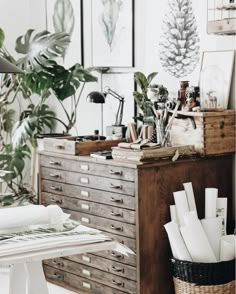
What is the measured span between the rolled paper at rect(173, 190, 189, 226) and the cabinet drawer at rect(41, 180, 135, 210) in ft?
0.83

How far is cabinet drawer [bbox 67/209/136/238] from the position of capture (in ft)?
12.5

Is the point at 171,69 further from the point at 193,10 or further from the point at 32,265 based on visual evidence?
the point at 32,265

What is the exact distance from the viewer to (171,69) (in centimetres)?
437

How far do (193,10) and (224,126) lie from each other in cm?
82

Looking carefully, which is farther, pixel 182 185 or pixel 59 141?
pixel 59 141

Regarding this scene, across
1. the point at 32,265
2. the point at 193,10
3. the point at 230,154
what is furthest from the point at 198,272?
the point at 193,10

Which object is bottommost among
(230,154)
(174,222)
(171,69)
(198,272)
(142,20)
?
(198,272)

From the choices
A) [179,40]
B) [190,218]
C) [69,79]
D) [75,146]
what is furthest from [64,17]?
[190,218]

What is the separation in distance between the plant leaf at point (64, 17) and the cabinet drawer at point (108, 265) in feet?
6.43

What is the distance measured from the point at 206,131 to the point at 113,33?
1374 millimetres

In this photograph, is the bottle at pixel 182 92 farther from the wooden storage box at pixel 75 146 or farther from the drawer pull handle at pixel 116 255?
the drawer pull handle at pixel 116 255

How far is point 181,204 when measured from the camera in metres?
3.74

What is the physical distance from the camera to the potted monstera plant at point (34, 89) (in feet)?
15.6

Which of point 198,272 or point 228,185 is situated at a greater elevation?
point 228,185
